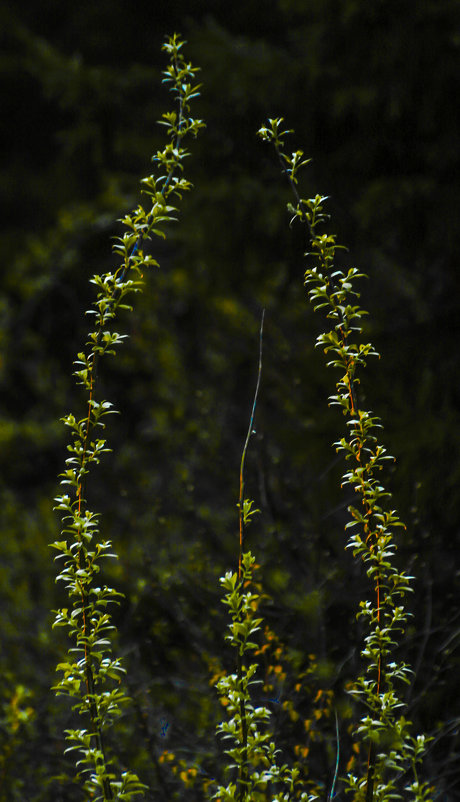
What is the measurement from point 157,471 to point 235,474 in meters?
2.01

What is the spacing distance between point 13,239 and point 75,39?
1.87 metres

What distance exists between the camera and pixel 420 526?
9.07 ft

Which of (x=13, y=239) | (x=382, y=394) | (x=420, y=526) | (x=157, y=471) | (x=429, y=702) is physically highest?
(x=13, y=239)

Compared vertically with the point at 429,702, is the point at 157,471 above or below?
above

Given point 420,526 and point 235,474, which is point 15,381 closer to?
point 235,474

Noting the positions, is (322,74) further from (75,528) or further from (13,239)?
(13,239)

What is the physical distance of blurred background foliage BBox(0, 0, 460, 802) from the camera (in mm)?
2666

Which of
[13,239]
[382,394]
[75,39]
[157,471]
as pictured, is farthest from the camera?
[13,239]

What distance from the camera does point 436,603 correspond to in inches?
109

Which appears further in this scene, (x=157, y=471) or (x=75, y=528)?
(x=157, y=471)

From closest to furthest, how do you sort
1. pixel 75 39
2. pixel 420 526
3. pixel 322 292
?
pixel 322 292, pixel 420 526, pixel 75 39

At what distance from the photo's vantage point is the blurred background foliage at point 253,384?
267 cm

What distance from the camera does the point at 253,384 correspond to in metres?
5.16

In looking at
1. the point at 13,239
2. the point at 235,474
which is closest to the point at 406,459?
the point at 235,474
